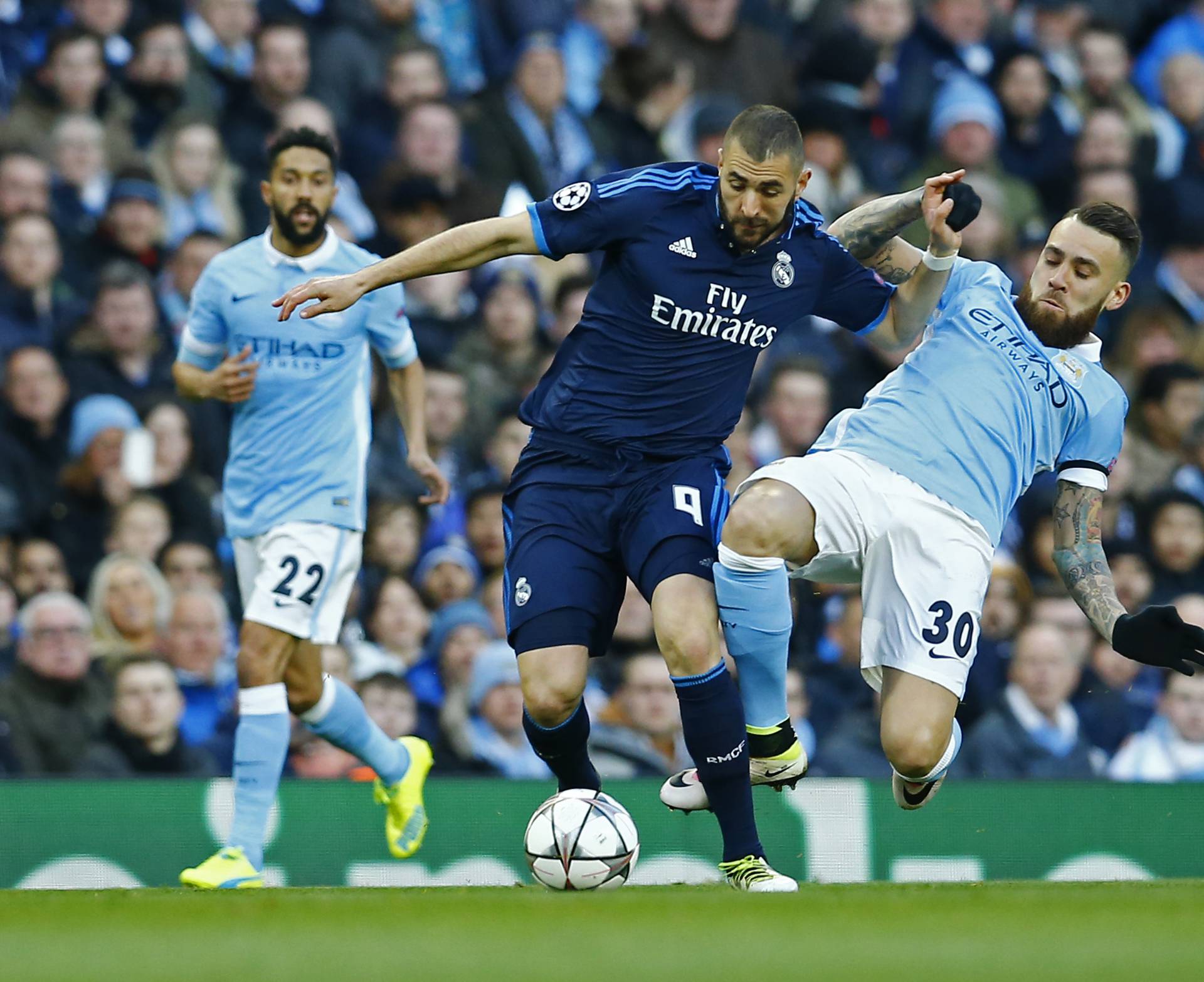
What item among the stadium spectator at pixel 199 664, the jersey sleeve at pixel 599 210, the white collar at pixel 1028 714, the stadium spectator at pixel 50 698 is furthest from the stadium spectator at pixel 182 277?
the white collar at pixel 1028 714

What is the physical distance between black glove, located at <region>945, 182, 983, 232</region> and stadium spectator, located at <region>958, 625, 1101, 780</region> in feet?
13.2

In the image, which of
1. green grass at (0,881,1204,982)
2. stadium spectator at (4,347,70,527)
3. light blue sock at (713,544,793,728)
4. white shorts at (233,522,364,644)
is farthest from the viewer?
stadium spectator at (4,347,70,527)

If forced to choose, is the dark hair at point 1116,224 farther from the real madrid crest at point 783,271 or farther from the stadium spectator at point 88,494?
the stadium spectator at point 88,494

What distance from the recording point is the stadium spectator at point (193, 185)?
1075 cm

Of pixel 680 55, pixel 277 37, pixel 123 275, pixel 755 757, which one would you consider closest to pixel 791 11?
pixel 680 55

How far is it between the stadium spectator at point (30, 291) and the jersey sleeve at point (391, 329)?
2.73 m

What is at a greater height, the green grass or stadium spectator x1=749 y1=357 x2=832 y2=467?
stadium spectator x1=749 y1=357 x2=832 y2=467

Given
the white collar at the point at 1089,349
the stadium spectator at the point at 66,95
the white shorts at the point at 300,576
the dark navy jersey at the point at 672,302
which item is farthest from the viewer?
the stadium spectator at the point at 66,95

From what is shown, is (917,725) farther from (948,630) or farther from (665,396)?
(665,396)

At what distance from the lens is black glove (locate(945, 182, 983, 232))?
6293 mm

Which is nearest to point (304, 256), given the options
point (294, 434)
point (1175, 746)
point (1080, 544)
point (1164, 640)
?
point (294, 434)

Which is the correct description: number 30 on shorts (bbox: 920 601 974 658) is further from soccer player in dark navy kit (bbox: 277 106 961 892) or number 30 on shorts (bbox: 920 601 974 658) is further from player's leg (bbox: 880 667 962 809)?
soccer player in dark navy kit (bbox: 277 106 961 892)

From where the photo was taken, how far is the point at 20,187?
10.3m

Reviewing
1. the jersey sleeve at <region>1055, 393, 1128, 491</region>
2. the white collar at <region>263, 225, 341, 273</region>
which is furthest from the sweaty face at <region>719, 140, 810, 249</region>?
the white collar at <region>263, 225, 341, 273</region>
